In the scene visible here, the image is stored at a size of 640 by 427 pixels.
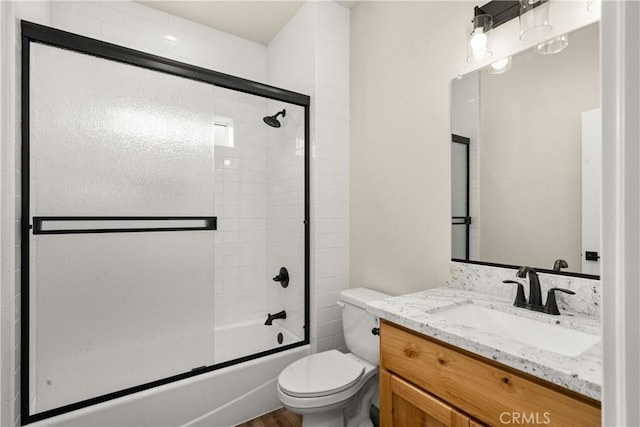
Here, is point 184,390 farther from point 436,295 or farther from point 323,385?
point 436,295

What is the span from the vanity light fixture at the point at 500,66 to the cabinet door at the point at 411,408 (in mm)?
1371

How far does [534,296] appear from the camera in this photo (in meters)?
1.23

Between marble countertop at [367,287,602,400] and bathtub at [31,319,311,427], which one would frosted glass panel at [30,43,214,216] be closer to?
bathtub at [31,319,311,427]

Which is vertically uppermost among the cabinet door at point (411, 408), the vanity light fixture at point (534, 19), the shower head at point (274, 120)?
the vanity light fixture at point (534, 19)

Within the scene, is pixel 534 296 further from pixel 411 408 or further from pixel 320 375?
pixel 320 375

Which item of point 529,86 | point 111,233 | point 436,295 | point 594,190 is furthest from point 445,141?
point 111,233

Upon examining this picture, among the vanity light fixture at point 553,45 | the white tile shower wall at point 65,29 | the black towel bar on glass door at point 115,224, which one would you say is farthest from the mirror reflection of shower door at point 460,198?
the white tile shower wall at point 65,29

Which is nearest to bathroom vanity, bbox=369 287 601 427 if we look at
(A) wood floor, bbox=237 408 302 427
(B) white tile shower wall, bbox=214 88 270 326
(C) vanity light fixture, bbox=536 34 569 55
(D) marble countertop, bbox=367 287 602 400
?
(D) marble countertop, bbox=367 287 602 400

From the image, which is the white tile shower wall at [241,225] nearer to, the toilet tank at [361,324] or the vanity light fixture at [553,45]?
the toilet tank at [361,324]

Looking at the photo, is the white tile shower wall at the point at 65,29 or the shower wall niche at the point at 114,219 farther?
the shower wall niche at the point at 114,219

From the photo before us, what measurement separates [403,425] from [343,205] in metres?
1.41

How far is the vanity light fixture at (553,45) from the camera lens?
1233 millimetres

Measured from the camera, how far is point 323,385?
4.98 ft

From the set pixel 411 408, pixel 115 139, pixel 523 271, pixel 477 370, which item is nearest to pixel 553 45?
pixel 523 271
